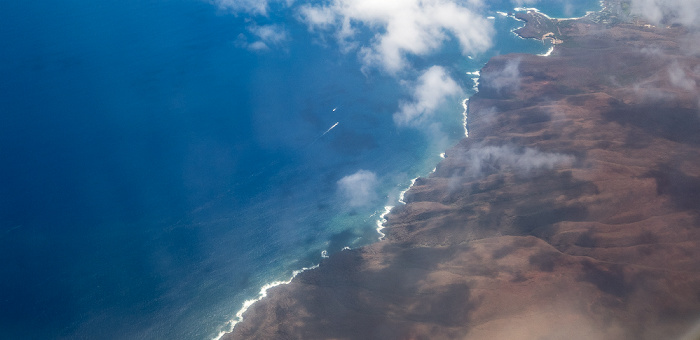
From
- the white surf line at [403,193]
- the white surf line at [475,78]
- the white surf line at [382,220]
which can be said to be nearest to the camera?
the white surf line at [382,220]

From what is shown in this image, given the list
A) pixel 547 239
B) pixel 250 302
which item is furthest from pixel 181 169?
pixel 547 239

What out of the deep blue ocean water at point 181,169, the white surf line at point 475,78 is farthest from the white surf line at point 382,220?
the white surf line at point 475,78

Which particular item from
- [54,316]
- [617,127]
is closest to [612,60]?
[617,127]

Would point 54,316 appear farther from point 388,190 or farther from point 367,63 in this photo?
point 367,63

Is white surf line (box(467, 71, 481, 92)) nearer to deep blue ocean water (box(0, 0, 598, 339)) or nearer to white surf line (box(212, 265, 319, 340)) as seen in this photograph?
deep blue ocean water (box(0, 0, 598, 339))

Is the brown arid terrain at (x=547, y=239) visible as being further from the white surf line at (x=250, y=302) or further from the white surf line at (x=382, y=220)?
the white surf line at (x=250, y=302)

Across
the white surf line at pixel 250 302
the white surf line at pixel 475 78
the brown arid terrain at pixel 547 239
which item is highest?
the white surf line at pixel 475 78
